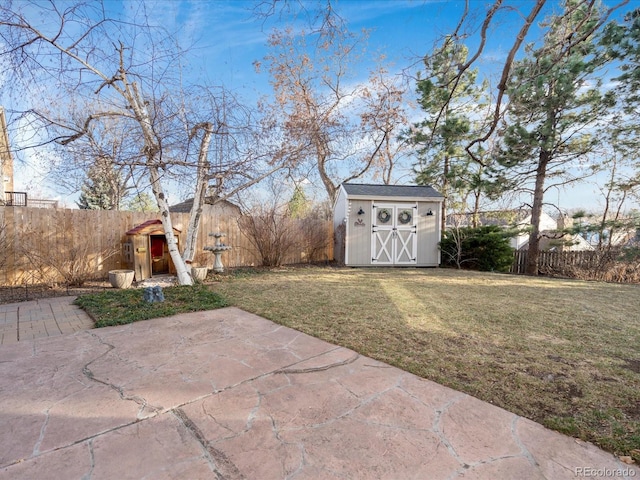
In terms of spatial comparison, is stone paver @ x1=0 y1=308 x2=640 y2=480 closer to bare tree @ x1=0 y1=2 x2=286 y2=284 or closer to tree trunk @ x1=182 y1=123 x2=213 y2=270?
bare tree @ x1=0 y1=2 x2=286 y2=284

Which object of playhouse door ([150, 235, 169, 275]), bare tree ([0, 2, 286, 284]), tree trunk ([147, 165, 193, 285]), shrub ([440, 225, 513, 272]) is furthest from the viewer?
shrub ([440, 225, 513, 272])

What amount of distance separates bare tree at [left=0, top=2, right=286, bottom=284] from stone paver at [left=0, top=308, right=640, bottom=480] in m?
3.27

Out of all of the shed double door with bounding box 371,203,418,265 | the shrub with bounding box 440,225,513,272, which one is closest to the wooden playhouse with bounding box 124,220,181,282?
the shed double door with bounding box 371,203,418,265

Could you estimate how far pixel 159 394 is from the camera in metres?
1.96

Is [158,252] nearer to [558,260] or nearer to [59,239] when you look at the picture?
[59,239]

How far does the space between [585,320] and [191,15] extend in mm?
6916

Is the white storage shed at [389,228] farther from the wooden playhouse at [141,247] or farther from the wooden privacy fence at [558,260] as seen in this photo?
the wooden playhouse at [141,247]

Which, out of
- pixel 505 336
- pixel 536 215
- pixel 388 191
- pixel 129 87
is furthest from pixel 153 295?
pixel 536 215

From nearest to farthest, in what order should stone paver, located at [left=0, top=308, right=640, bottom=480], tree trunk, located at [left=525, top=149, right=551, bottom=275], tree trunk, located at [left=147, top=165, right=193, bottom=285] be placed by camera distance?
stone paver, located at [left=0, top=308, right=640, bottom=480] → tree trunk, located at [left=147, top=165, right=193, bottom=285] → tree trunk, located at [left=525, top=149, right=551, bottom=275]

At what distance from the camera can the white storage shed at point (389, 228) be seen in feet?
31.8

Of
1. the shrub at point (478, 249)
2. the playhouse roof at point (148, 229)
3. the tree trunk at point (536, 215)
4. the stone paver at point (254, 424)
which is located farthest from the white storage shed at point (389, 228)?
the stone paver at point (254, 424)

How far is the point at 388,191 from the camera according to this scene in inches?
400

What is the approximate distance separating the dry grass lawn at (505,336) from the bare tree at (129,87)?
228 centimetres

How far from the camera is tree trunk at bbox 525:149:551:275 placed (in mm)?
8875
